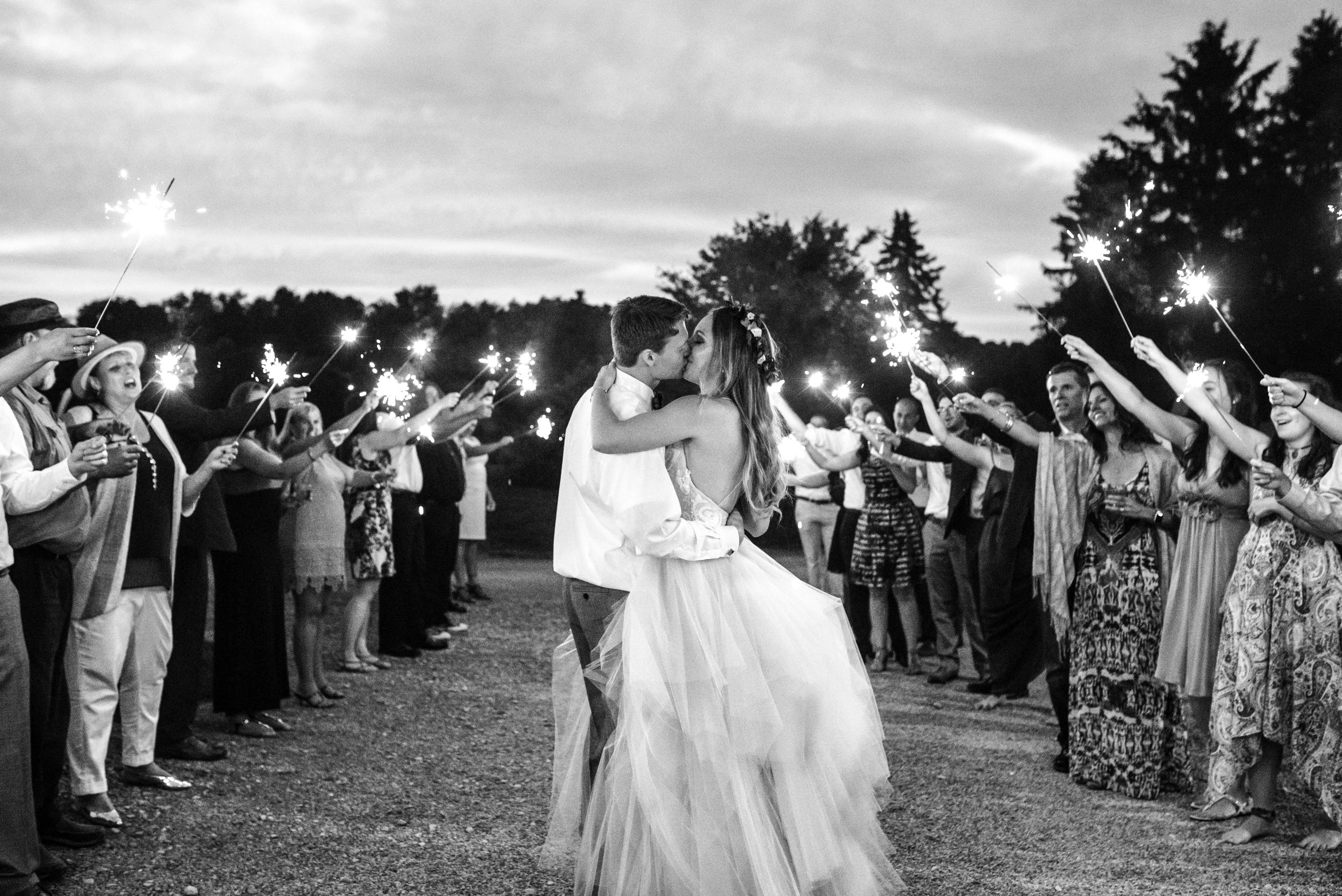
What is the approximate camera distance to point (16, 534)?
4879 millimetres

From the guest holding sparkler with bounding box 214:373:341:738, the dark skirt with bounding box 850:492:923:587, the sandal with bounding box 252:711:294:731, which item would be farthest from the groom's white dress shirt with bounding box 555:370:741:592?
the dark skirt with bounding box 850:492:923:587

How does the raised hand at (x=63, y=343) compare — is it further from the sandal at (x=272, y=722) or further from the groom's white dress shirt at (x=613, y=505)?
the sandal at (x=272, y=722)

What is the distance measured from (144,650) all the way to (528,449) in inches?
957

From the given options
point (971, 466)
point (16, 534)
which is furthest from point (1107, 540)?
point (16, 534)

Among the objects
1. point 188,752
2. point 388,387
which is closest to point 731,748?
point 188,752

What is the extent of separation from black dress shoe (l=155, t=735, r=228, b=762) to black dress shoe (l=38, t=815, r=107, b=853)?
1.55 m

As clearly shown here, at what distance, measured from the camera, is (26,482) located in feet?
15.7

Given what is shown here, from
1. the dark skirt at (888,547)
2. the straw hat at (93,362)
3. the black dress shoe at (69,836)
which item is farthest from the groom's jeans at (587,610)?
the dark skirt at (888,547)

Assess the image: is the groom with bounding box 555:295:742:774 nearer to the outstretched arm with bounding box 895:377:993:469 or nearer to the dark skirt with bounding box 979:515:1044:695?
the outstretched arm with bounding box 895:377:993:469

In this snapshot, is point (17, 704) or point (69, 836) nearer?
point (17, 704)

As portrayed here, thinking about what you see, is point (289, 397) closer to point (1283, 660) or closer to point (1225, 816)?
point (1283, 660)

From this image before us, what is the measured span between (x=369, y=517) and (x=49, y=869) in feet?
16.2

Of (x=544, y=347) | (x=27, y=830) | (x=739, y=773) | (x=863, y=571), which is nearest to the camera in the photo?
(x=739, y=773)

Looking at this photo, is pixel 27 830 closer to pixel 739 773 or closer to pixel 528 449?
pixel 739 773
